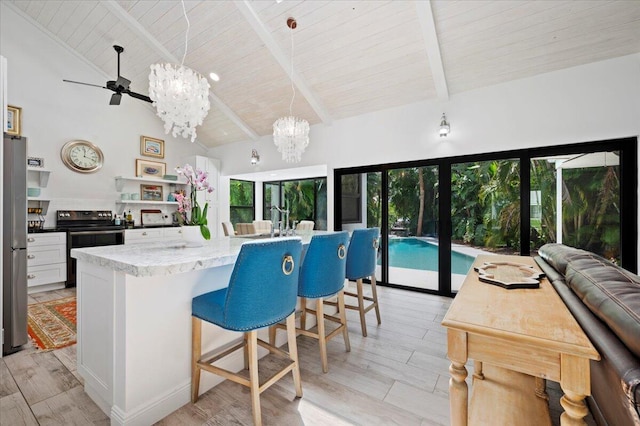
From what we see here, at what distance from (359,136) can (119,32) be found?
159 inches

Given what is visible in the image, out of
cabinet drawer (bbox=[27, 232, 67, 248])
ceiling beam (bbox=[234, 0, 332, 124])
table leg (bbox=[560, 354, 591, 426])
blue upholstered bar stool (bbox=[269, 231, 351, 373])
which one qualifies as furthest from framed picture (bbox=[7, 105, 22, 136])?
table leg (bbox=[560, 354, 591, 426])

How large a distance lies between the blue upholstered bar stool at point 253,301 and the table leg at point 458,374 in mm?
869

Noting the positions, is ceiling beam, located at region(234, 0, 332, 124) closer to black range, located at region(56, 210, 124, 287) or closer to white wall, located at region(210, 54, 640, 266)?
white wall, located at region(210, 54, 640, 266)

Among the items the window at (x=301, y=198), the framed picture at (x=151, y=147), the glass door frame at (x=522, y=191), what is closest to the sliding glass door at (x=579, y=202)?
the glass door frame at (x=522, y=191)

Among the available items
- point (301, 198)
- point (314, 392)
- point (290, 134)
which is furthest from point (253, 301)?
point (301, 198)

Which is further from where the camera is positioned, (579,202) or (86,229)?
(86,229)

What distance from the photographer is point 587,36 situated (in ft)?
8.98

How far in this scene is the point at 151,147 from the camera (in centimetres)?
582

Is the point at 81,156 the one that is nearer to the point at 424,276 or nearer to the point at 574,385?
the point at 424,276

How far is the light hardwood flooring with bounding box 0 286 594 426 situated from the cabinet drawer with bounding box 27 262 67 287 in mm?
2213

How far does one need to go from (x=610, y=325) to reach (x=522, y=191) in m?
3.03

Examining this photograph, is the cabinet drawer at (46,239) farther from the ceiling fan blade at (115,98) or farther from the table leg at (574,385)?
the table leg at (574,385)

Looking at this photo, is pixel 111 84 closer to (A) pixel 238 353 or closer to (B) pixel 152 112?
(B) pixel 152 112

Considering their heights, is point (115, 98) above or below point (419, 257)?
above
